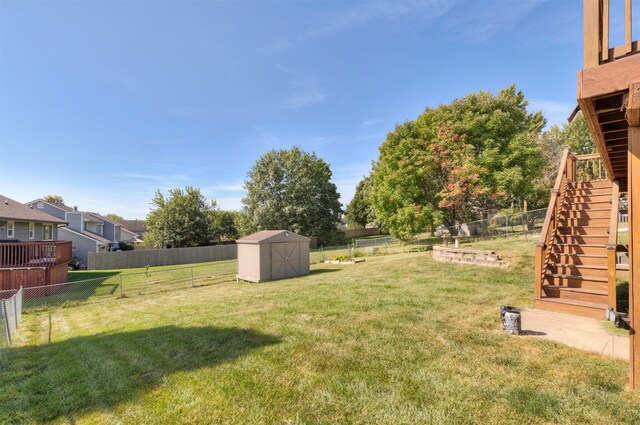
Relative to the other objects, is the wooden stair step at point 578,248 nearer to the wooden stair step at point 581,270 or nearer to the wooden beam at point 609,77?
the wooden stair step at point 581,270

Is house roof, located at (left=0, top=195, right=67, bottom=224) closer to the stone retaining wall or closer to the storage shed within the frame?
the storage shed

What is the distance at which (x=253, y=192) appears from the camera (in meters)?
35.8

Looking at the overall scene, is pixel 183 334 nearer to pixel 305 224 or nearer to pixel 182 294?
pixel 182 294

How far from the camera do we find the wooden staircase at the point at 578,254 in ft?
19.0

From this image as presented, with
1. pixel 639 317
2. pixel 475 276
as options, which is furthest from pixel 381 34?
pixel 639 317

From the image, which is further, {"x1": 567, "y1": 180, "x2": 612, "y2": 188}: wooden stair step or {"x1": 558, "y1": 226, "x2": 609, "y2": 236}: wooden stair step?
{"x1": 567, "y1": 180, "x2": 612, "y2": 188}: wooden stair step

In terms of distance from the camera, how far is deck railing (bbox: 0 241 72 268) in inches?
526

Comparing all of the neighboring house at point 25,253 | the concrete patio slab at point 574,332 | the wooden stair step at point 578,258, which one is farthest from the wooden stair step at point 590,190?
the neighboring house at point 25,253

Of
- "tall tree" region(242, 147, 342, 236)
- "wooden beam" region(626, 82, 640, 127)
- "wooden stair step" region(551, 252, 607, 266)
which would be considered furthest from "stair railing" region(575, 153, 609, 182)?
"tall tree" region(242, 147, 342, 236)

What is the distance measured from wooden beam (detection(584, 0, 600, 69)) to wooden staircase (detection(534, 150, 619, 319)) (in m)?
4.31

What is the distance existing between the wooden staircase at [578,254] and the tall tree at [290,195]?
28.7 m

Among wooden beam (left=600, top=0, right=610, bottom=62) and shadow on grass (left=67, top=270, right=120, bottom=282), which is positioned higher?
wooden beam (left=600, top=0, right=610, bottom=62)

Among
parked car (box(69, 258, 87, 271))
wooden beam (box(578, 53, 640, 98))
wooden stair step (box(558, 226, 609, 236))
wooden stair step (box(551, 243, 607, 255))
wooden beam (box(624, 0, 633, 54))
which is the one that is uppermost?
wooden beam (box(624, 0, 633, 54))

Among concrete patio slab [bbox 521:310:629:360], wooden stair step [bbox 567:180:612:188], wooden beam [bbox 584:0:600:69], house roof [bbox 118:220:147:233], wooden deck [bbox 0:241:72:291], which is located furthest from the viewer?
house roof [bbox 118:220:147:233]
